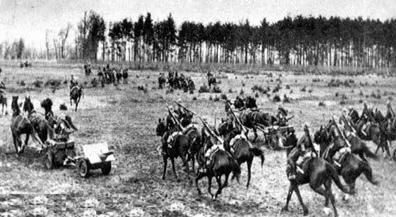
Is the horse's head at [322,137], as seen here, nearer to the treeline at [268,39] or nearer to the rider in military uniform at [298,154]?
the rider in military uniform at [298,154]

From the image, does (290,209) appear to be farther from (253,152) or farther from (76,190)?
(76,190)

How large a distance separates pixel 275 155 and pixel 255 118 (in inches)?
86.9

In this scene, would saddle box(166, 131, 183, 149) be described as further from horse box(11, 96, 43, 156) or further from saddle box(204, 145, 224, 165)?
horse box(11, 96, 43, 156)

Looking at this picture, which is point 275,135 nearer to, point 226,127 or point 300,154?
point 226,127

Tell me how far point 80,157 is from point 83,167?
1.47 feet

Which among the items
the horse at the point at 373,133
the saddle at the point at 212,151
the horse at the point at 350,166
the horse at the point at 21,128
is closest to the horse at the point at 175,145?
the saddle at the point at 212,151

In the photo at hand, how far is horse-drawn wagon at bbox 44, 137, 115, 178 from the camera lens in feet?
46.0

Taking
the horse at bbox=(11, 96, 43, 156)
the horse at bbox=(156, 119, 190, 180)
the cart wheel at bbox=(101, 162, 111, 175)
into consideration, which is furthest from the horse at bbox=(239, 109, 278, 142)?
the horse at bbox=(11, 96, 43, 156)

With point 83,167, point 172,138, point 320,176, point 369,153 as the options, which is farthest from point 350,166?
point 83,167

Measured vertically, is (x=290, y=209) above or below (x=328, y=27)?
below

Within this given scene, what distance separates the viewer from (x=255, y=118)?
19.2m

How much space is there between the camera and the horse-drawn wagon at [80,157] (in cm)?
1401

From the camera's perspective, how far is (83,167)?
14.2 metres

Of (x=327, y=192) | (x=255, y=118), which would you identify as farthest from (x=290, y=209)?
(x=255, y=118)
